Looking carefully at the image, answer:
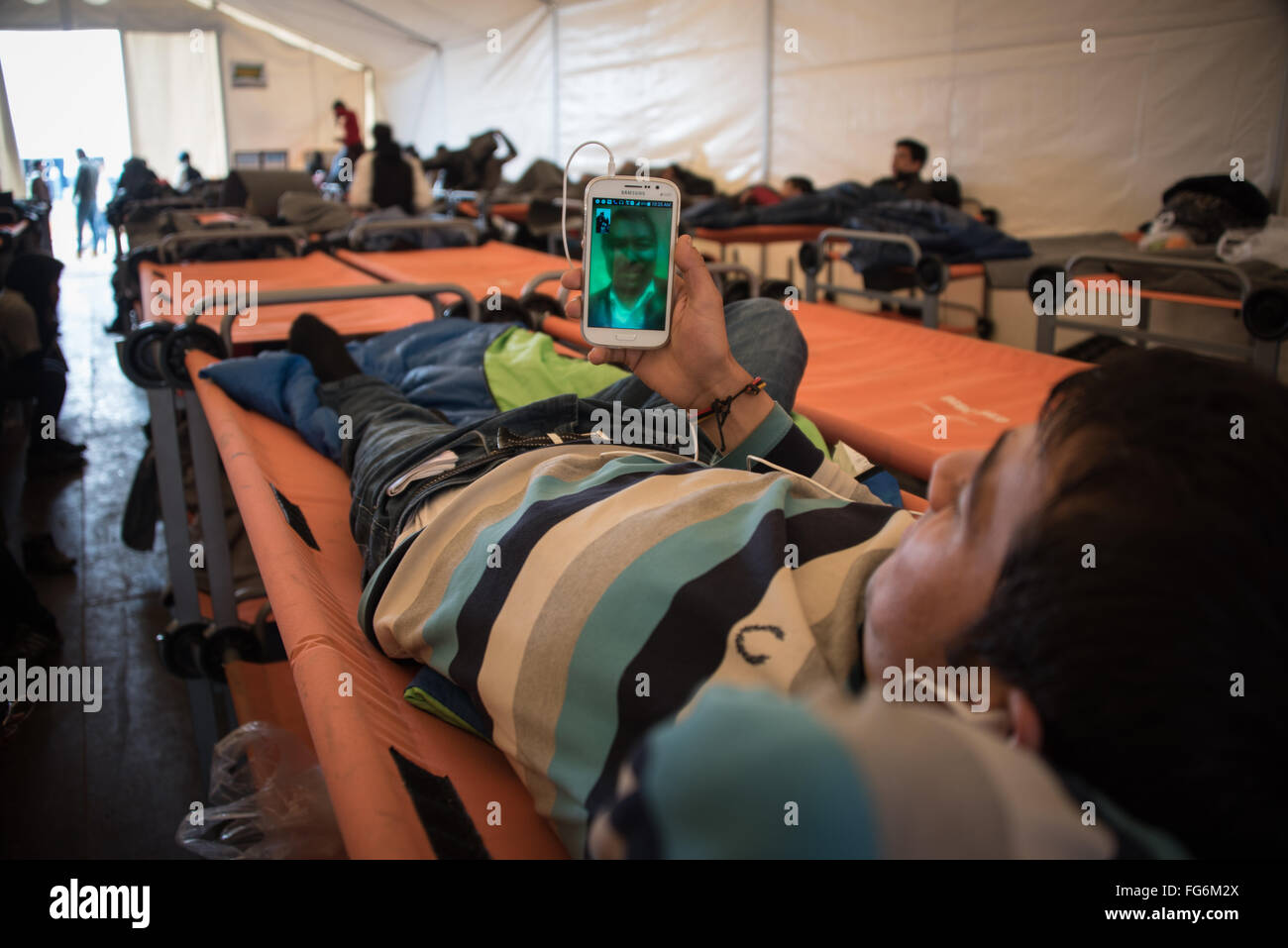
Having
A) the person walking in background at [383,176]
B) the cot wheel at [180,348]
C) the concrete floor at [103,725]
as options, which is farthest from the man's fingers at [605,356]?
the person walking in background at [383,176]

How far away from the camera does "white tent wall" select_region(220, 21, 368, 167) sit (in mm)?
12242

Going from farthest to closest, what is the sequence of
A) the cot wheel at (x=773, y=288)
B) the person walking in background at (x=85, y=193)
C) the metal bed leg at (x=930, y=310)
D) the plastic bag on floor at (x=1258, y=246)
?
the person walking in background at (x=85, y=193) → the metal bed leg at (x=930, y=310) → the plastic bag on floor at (x=1258, y=246) → the cot wheel at (x=773, y=288)

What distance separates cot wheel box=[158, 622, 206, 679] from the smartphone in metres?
1.12

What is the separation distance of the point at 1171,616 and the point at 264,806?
1.06 meters

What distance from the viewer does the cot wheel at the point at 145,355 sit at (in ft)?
5.71

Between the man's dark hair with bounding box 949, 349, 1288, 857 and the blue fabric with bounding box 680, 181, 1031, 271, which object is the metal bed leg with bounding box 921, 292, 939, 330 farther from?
the man's dark hair with bounding box 949, 349, 1288, 857

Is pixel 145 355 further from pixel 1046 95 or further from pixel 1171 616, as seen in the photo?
pixel 1046 95

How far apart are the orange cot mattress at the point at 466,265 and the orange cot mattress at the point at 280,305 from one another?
0.46 feet

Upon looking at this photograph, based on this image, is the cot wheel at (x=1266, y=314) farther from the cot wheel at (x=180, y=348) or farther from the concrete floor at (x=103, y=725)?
the concrete floor at (x=103, y=725)

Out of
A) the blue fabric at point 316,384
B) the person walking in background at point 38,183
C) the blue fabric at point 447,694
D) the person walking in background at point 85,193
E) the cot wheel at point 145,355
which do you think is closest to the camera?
the blue fabric at point 447,694

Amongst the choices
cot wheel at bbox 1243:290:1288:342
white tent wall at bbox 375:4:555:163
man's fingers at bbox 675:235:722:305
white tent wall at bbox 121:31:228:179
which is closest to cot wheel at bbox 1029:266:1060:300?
cot wheel at bbox 1243:290:1288:342

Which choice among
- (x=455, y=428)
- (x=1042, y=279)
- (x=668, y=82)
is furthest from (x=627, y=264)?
(x=668, y=82)
